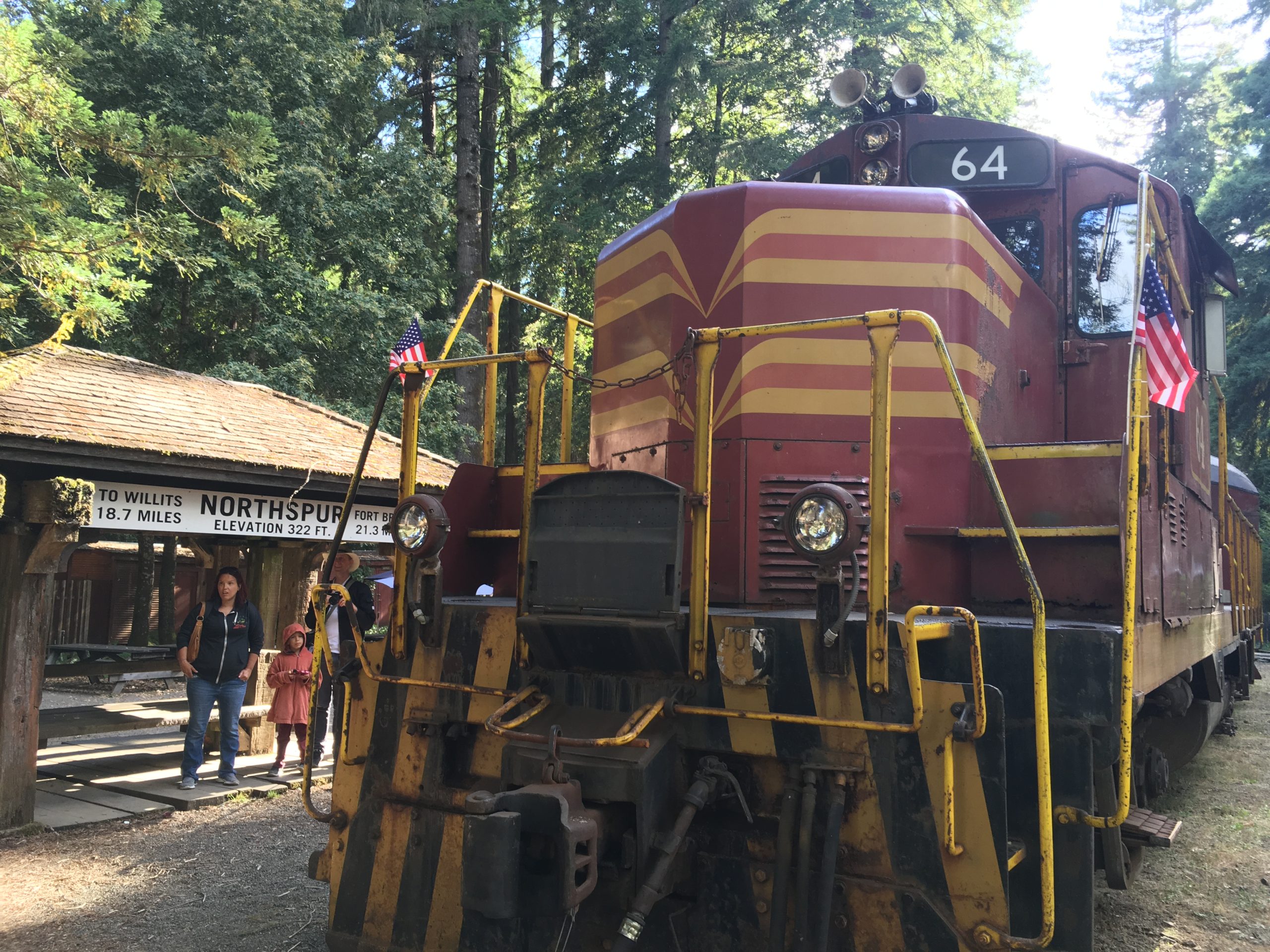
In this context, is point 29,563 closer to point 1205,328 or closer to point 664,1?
point 1205,328

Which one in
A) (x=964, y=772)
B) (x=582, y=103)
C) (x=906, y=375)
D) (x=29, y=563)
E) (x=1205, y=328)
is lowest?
(x=964, y=772)

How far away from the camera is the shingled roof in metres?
6.26

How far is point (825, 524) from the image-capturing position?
8.79ft

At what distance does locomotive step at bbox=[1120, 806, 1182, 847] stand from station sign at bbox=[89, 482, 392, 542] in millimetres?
4217

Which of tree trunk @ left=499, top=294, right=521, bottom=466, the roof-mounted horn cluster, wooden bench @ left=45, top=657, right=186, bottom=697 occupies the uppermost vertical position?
tree trunk @ left=499, top=294, right=521, bottom=466

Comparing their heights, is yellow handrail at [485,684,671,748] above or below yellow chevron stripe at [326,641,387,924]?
above

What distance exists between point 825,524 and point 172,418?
6198 millimetres

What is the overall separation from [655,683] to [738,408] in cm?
115

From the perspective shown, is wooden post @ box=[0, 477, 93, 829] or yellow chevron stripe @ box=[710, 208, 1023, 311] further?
wooden post @ box=[0, 477, 93, 829]

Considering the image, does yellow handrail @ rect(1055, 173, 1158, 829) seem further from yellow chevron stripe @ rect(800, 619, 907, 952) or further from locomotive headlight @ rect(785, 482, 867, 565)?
locomotive headlight @ rect(785, 482, 867, 565)

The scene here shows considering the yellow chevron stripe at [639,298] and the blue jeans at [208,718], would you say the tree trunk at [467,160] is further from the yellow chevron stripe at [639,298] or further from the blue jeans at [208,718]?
the yellow chevron stripe at [639,298]

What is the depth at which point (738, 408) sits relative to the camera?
3.62m

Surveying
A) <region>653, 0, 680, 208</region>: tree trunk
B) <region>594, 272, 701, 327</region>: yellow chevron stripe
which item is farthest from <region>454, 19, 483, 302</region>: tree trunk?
<region>594, 272, 701, 327</region>: yellow chevron stripe

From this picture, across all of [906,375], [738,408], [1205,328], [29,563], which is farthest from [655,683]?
[29,563]
